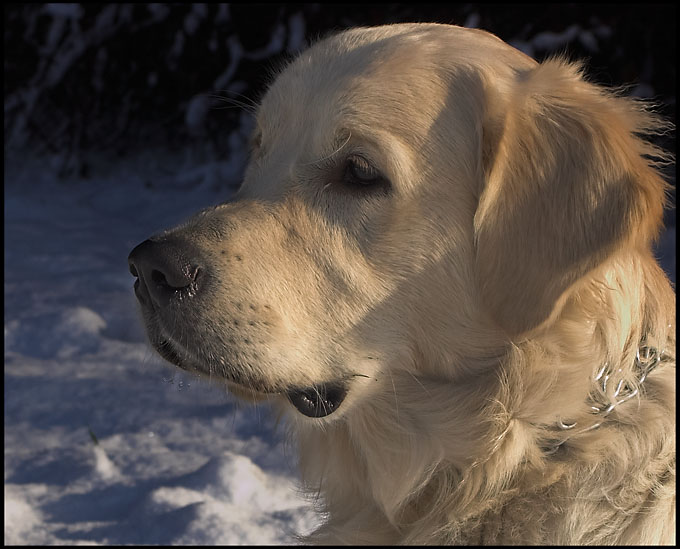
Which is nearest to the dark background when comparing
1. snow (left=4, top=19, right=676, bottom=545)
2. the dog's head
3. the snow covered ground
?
snow (left=4, top=19, right=676, bottom=545)

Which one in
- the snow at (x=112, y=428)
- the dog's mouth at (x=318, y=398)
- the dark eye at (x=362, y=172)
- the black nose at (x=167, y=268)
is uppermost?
the dark eye at (x=362, y=172)

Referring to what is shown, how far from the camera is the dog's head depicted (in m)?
A: 2.20

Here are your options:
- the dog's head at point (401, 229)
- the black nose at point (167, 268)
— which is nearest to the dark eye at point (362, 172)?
the dog's head at point (401, 229)

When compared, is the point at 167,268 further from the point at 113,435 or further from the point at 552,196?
the point at 113,435

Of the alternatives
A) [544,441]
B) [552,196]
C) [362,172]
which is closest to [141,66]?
[362,172]

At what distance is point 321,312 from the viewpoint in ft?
7.48

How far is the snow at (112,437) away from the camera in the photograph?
3.38m

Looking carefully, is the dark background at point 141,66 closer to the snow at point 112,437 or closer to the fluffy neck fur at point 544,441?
the snow at point 112,437

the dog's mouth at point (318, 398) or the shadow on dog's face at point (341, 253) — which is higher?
the shadow on dog's face at point (341, 253)

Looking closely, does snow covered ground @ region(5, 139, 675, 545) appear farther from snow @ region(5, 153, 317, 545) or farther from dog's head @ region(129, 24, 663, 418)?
dog's head @ region(129, 24, 663, 418)

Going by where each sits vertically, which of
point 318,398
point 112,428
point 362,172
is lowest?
point 112,428

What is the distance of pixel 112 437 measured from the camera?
4051mm

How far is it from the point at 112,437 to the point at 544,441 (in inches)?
93.0

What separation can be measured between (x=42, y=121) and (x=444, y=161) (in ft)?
24.4
